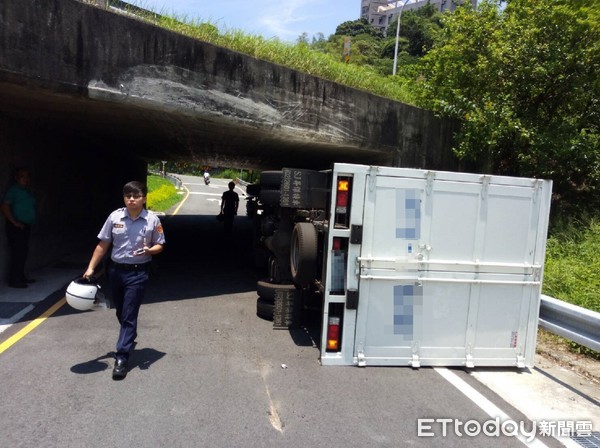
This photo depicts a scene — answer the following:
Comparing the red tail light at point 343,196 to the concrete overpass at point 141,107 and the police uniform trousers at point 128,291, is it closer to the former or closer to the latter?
the police uniform trousers at point 128,291

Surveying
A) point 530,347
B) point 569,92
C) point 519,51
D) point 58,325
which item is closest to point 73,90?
point 58,325

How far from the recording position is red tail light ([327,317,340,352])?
518cm

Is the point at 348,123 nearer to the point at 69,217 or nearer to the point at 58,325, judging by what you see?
the point at 58,325

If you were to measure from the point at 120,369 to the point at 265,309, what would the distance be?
8.71ft

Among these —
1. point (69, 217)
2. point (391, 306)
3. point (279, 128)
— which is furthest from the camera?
point (69, 217)

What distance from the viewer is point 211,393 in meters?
4.37

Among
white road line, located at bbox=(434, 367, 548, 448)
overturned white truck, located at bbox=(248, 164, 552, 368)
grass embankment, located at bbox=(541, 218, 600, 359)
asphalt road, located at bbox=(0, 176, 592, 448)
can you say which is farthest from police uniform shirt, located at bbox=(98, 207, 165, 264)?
grass embankment, located at bbox=(541, 218, 600, 359)

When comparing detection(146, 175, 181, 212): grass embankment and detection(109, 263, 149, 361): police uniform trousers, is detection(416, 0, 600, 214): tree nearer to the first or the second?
detection(109, 263, 149, 361): police uniform trousers

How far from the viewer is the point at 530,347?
5398 millimetres

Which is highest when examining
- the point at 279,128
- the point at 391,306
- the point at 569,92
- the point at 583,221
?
the point at 569,92

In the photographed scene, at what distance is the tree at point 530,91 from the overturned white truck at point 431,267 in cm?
533

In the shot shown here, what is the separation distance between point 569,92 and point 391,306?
801 cm

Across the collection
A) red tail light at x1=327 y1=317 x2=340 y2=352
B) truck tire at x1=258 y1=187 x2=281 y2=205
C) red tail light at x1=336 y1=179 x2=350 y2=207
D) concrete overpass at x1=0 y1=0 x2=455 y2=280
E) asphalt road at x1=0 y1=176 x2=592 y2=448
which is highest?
concrete overpass at x1=0 y1=0 x2=455 y2=280

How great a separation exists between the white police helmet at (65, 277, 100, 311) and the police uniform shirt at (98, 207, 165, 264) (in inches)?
15.0
